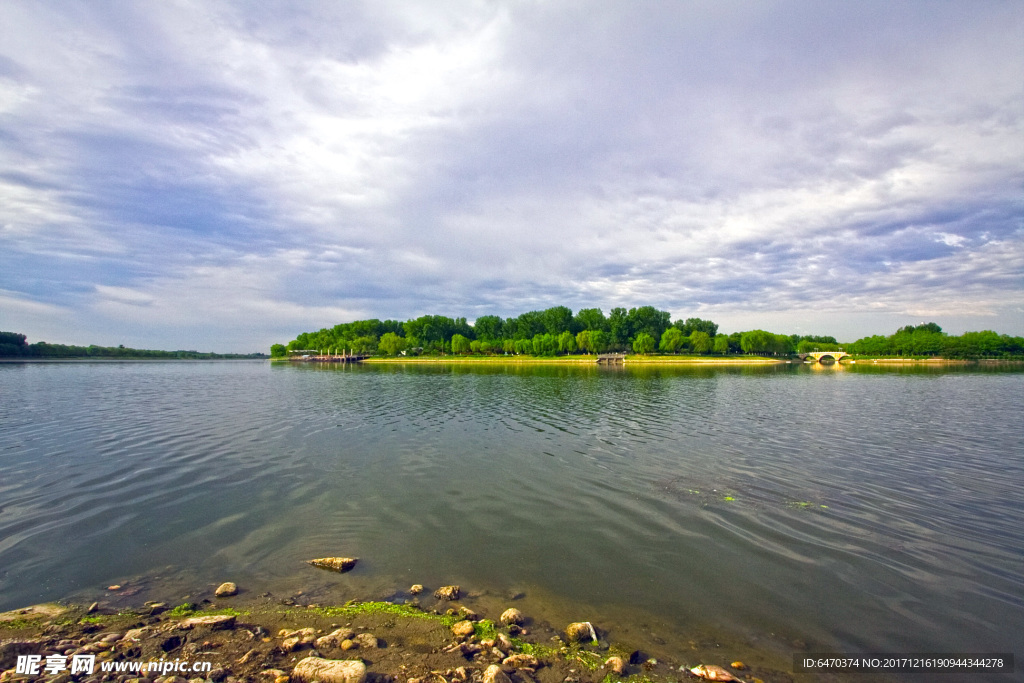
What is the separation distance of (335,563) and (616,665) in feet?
21.7

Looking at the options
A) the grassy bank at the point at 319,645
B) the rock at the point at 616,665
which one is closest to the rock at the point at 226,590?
the grassy bank at the point at 319,645

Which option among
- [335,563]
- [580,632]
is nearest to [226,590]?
[335,563]

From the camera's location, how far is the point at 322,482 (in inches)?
661

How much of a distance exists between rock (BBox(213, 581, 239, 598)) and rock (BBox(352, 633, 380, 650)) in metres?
3.52

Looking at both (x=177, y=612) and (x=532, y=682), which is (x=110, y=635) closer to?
(x=177, y=612)

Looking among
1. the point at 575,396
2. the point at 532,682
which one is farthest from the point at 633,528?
the point at 575,396

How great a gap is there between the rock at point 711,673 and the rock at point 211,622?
299 inches

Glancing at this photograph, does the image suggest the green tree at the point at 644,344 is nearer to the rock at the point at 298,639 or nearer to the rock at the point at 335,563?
the rock at the point at 335,563

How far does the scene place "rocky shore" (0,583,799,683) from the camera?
619cm

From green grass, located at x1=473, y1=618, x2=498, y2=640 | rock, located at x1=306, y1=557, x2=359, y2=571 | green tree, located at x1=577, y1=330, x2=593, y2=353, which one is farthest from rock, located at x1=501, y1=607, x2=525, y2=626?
green tree, located at x1=577, y1=330, x2=593, y2=353

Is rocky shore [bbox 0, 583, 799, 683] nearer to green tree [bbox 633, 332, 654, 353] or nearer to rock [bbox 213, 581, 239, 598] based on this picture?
rock [bbox 213, 581, 239, 598]

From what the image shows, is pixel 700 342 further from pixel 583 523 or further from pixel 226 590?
pixel 226 590

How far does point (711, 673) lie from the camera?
660 cm

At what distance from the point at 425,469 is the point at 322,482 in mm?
3996
